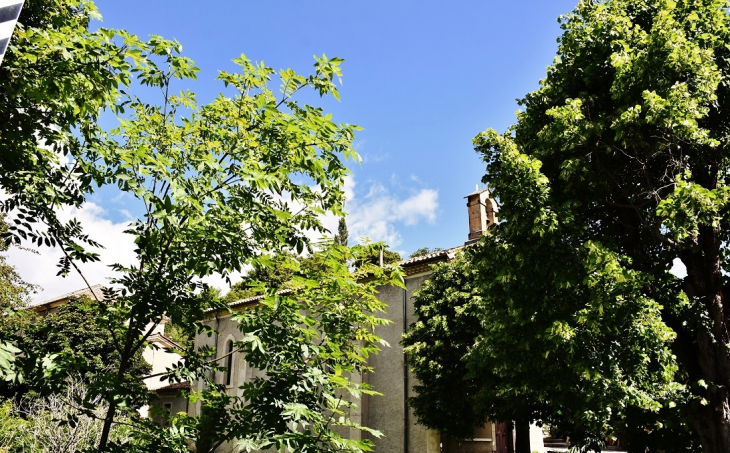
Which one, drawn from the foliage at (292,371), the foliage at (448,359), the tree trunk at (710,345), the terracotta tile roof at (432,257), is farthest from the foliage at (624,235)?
the terracotta tile roof at (432,257)

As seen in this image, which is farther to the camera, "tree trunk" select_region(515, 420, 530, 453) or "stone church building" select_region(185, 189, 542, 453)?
"stone church building" select_region(185, 189, 542, 453)

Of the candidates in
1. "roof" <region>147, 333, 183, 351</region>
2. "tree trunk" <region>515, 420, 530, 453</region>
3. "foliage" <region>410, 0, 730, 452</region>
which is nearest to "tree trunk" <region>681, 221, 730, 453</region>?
"foliage" <region>410, 0, 730, 452</region>

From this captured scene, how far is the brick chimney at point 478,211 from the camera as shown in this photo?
23.9m

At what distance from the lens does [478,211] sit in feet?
79.3

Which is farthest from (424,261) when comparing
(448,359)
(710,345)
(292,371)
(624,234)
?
(292,371)

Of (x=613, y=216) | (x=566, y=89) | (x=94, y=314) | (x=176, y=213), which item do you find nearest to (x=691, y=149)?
(x=613, y=216)

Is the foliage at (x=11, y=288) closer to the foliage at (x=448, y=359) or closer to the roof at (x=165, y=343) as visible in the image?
the roof at (x=165, y=343)

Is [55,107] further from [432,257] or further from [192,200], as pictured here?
[432,257]

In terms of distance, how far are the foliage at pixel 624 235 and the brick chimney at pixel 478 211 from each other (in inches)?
533

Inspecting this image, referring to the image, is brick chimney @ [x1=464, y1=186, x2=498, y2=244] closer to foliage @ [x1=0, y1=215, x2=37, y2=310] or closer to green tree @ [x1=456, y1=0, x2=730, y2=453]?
green tree @ [x1=456, y1=0, x2=730, y2=453]

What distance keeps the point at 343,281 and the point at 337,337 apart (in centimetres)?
63

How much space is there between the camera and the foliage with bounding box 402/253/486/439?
15781 mm

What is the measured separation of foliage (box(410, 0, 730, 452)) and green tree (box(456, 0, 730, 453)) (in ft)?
0.09

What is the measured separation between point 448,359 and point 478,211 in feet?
33.2
